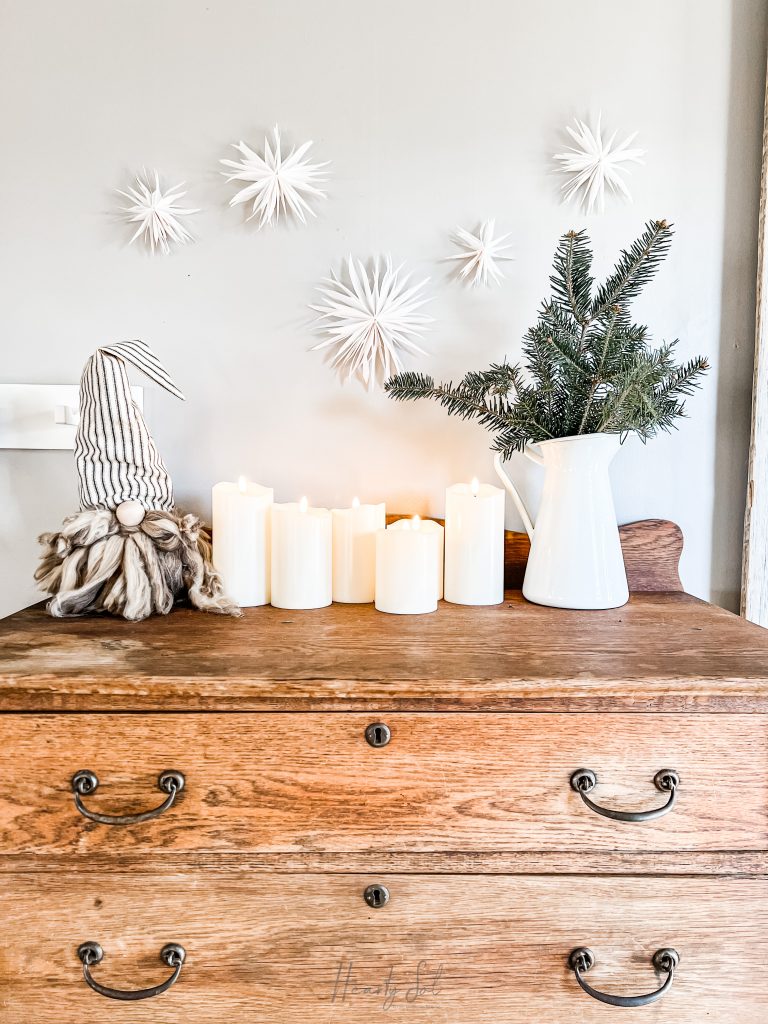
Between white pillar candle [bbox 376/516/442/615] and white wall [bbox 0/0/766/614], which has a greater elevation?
white wall [bbox 0/0/766/614]

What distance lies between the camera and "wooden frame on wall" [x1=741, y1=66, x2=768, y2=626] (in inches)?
39.6

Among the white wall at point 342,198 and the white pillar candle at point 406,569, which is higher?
the white wall at point 342,198

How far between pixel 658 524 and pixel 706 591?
160 millimetres

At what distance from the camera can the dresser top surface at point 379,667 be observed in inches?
24.5

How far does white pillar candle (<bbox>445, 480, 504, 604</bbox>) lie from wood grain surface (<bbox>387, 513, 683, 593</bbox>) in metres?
0.13

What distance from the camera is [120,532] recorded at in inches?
33.2

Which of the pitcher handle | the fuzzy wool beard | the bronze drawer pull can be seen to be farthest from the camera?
the pitcher handle

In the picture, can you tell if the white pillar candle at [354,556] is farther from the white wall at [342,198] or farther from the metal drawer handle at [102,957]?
the metal drawer handle at [102,957]

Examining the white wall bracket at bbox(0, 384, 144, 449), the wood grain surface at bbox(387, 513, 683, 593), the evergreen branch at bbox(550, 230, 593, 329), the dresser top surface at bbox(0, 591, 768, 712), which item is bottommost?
the dresser top surface at bbox(0, 591, 768, 712)

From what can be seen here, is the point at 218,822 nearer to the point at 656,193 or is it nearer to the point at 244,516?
the point at 244,516

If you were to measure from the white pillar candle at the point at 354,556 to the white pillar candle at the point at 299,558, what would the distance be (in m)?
0.03

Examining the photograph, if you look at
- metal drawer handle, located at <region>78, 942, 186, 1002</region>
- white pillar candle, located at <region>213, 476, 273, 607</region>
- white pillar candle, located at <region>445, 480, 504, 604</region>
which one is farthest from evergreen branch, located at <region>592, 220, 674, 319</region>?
metal drawer handle, located at <region>78, 942, 186, 1002</region>

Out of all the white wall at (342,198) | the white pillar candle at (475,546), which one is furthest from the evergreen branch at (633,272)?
the white pillar candle at (475,546)

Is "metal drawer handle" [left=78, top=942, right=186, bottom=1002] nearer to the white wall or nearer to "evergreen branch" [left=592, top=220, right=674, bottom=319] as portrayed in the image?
the white wall
